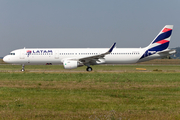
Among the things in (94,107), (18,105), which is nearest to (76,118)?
Result: (94,107)

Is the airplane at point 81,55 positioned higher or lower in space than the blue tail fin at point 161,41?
lower

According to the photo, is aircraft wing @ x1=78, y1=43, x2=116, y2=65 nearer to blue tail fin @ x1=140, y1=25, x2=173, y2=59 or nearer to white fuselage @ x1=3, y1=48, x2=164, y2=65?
white fuselage @ x1=3, y1=48, x2=164, y2=65

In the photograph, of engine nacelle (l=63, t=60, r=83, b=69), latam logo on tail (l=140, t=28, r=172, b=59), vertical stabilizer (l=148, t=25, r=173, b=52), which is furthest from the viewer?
vertical stabilizer (l=148, t=25, r=173, b=52)

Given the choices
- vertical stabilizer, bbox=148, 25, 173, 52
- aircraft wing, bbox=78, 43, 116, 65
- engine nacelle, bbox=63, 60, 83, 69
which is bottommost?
engine nacelle, bbox=63, 60, 83, 69

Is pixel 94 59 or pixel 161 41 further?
pixel 161 41

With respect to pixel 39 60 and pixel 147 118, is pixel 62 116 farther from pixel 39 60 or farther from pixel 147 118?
pixel 39 60

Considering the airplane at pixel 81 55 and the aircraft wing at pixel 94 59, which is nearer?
the aircraft wing at pixel 94 59

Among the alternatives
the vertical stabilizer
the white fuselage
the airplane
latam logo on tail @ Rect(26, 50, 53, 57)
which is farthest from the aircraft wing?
the vertical stabilizer

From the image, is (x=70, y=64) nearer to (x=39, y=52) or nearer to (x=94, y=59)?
(x=94, y=59)

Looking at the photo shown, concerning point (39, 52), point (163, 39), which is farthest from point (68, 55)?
point (163, 39)

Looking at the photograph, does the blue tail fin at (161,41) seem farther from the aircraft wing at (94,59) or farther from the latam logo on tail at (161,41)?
the aircraft wing at (94,59)

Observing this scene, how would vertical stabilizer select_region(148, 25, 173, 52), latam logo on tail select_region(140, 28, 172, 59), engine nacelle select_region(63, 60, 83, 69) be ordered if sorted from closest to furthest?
1. engine nacelle select_region(63, 60, 83, 69)
2. latam logo on tail select_region(140, 28, 172, 59)
3. vertical stabilizer select_region(148, 25, 173, 52)

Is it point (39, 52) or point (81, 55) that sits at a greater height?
point (39, 52)

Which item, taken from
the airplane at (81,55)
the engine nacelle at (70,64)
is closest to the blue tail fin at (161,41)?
the airplane at (81,55)
